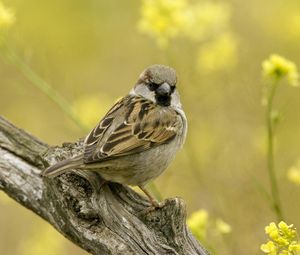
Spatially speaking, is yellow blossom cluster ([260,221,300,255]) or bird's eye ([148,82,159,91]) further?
bird's eye ([148,82,159,91])

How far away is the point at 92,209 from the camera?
14.5 ft

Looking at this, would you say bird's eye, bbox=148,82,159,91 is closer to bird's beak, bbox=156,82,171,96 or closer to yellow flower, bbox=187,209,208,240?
bird's beak, bbox=156,82,171,96

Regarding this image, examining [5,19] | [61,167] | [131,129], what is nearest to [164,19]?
[5,19]

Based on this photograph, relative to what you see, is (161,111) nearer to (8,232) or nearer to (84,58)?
(8,232)

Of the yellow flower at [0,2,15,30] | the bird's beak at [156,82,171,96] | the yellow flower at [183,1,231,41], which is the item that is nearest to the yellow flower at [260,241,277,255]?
the bird's beak at [156,82,171,96]

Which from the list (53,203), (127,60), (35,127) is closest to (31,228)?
(35,127)

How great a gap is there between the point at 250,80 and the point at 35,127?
3900mm

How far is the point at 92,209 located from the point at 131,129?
80cm

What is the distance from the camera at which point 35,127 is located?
9391 millimetres

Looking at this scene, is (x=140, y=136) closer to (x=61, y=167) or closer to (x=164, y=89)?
(x=164, y=89)

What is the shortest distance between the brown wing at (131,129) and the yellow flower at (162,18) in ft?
3.14

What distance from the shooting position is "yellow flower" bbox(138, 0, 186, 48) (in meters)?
6.21

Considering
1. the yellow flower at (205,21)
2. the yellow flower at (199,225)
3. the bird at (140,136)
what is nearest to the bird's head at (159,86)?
the bird at (140,136)

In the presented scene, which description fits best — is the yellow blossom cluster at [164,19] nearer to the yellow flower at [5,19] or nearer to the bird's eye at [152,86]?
the bird's eye at [152,86]
